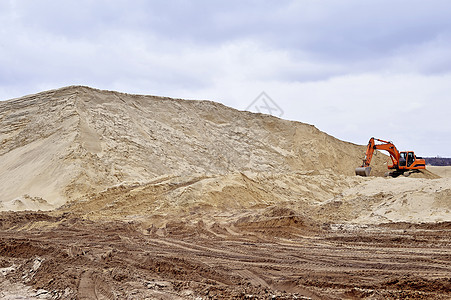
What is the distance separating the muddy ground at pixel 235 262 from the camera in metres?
5.51

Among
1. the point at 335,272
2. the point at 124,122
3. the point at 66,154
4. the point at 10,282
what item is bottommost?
the point at 10,282

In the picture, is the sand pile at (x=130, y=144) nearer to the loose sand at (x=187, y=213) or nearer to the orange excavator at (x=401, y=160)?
the loose sand at (x=187, y=213)

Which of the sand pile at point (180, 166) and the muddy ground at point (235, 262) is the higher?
the sand pile at point (180, 166)

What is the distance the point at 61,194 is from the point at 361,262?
1466 centimetres

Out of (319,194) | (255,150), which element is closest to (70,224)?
(319,194)

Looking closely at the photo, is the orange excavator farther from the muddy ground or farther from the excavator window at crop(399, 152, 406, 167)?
the muddy ground

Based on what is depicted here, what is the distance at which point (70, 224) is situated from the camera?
501 inches

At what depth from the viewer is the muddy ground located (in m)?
5.51

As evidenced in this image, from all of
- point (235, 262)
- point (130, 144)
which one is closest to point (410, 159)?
point (130, 144)

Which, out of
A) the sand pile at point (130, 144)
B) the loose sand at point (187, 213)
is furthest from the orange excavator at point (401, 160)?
the sand pile at point (130, 144)

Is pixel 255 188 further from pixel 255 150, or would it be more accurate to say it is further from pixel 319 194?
pixel 255 150

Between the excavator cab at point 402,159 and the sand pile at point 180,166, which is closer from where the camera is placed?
the sand pile at point 180,166

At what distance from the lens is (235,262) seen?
24.1 feet

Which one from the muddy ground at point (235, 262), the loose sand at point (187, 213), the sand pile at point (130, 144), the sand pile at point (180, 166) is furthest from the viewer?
the sand pile at point (130, 144)
